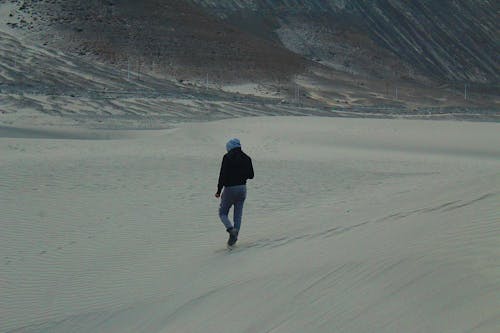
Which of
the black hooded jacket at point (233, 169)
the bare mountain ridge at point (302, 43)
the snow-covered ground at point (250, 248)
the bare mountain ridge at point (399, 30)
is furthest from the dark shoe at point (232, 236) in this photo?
the bare mountain ridge at point (399, 30)

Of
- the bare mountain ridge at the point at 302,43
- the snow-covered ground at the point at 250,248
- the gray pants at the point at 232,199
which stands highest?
the bare mountain ridge at the point at 302,43

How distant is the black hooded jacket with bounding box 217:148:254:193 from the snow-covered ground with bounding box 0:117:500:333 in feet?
2.80

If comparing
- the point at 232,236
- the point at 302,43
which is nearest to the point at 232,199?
the point at 232,236

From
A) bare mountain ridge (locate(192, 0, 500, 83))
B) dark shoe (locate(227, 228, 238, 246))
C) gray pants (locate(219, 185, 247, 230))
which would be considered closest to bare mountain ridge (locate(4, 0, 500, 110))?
bare mountain ridge (locate(192, 0, 500, 83))

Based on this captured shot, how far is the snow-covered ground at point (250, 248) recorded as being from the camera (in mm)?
5551

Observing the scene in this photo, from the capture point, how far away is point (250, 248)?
28.9ft

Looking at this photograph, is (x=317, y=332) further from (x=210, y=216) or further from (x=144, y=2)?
(x=144, y=2)

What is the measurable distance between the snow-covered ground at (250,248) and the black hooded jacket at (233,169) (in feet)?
2.80

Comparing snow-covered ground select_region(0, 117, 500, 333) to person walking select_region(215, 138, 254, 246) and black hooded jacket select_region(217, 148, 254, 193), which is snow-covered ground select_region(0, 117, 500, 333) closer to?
person walking select_region(215, 138, 254, 246)

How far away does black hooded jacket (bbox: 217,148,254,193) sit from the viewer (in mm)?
8492

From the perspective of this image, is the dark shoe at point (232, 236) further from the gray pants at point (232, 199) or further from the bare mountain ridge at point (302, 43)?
the bare mountain ridge at point (302, 43)

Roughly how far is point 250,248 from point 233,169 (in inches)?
40.4

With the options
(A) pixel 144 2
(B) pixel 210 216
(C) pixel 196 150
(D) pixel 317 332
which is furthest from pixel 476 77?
(D) pixel 317 332

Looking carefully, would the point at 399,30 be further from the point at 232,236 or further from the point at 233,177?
the point at 233,177
